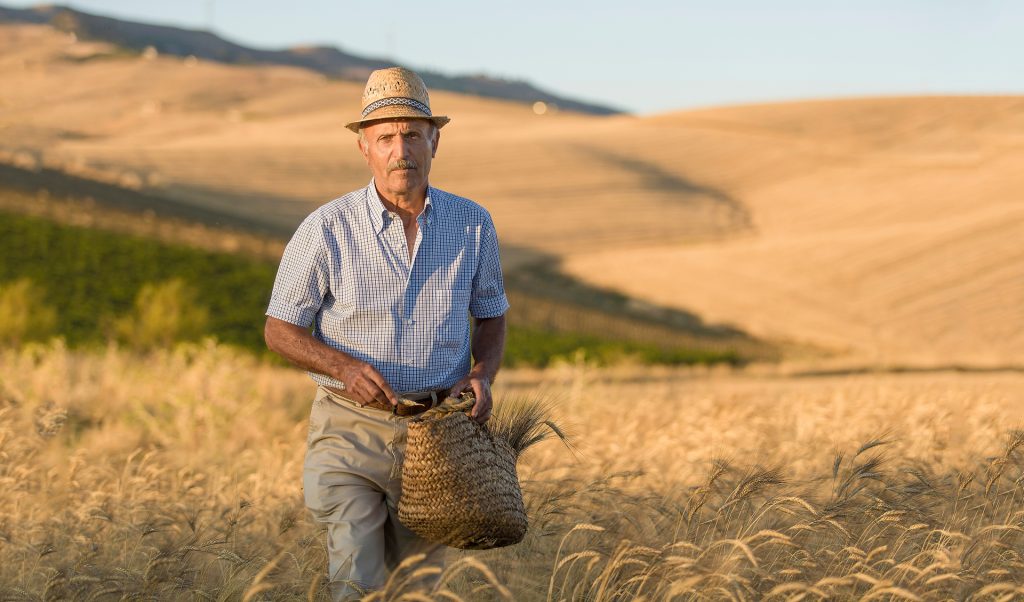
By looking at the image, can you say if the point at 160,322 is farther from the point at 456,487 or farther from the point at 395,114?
the point at 456,487

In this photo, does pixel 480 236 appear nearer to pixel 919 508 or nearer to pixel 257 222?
pixel 919 508

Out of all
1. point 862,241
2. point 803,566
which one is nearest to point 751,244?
point 862,241

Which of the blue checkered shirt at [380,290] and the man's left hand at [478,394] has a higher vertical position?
the blue checkered shirt at [380,290]

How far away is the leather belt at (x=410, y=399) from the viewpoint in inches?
155

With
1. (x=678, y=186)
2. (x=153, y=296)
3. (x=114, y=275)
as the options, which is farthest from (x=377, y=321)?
(x=678, y=186)

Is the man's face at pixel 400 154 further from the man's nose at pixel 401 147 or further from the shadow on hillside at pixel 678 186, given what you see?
the shadow on hillside at pixel 678 186

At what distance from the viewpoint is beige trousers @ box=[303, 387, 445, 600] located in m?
3.95

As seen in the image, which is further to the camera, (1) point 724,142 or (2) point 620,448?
(1) point 724,142

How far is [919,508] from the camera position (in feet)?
16.6

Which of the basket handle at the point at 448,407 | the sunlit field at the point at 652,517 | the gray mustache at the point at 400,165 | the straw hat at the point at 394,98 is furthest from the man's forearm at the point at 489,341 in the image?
the straw hat at the point at 394,98

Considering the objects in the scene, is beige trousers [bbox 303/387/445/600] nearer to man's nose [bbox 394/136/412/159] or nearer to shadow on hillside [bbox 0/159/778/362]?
man's nose [bbox 394/136/412/159]

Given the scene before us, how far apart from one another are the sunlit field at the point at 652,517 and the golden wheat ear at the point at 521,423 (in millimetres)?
307

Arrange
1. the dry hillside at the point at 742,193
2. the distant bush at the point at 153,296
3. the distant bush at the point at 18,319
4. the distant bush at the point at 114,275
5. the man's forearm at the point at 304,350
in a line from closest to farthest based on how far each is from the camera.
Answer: the man's forearm at the point at 304,350
the distant bush at the point at 18,319
the distant bush at the point at 153,296
the distant bush at the point at 114,275
the dry hillside at the point at 742,193

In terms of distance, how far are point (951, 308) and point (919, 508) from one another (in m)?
34.5
